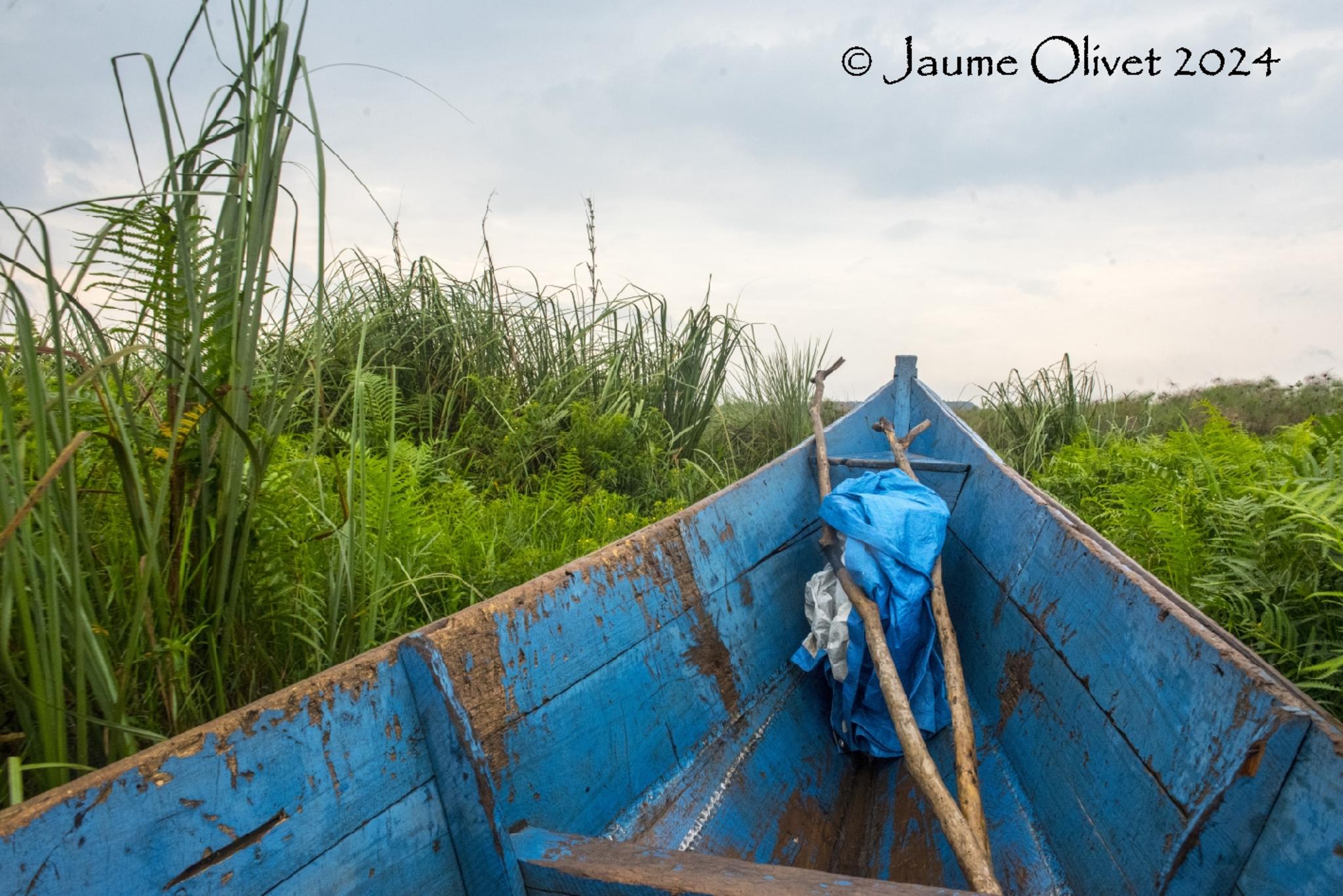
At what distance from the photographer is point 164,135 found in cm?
142

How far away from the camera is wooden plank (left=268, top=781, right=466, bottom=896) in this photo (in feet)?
3.95

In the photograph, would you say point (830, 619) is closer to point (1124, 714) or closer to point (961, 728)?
point (961, 728)

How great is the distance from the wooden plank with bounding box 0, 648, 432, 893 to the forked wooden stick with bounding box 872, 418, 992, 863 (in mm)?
1125

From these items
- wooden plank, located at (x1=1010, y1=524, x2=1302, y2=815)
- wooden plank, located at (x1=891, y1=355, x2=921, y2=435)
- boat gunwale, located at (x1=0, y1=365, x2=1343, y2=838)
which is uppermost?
wooden plank, located at (x1=891, y1=355, x2=921, y2=435)

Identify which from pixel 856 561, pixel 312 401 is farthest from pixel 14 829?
pixel 312 401

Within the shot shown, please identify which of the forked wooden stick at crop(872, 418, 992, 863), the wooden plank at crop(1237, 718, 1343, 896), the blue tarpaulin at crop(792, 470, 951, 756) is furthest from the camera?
the blue tarpaulin at crop(792, 470, 951, 756)

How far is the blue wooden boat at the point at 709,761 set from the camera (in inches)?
44.2

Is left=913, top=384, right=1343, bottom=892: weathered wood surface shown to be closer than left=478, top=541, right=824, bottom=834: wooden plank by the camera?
Yes

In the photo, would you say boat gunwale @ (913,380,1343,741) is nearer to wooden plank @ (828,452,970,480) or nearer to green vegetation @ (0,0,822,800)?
wooden plank @ (828,452,970,480)

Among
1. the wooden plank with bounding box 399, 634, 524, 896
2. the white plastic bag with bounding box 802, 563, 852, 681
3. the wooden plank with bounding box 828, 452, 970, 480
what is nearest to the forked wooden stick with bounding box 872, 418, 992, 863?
the white plastic bag with bounding box 802, 563, 852, 681

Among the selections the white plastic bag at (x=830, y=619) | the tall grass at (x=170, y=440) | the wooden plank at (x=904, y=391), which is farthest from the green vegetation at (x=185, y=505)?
the wooden plank at (x=904, y=391)

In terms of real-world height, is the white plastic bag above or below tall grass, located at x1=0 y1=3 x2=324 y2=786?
below

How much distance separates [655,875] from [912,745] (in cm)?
92

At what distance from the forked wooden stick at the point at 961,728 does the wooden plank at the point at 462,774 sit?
0.90 meters
